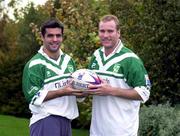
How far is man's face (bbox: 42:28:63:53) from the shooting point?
16.6ft

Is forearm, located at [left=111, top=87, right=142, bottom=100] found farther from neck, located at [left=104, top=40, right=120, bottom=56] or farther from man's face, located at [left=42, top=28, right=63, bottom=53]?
man's face, located at [left=42, top=28, right=63, bottom=53]

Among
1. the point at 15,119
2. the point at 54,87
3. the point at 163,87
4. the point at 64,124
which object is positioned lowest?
the point at 15,119

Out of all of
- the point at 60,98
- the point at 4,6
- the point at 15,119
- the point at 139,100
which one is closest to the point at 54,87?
the point at 60,98

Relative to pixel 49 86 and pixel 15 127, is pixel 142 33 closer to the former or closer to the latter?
pixel 49 86

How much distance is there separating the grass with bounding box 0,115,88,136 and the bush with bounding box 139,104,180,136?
250 inches

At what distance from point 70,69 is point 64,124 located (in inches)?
20.6

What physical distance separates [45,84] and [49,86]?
4 centimetres

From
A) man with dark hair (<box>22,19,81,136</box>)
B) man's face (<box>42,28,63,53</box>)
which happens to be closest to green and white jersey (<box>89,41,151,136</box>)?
man with dark hair (<box>22,19,81,136</box>)

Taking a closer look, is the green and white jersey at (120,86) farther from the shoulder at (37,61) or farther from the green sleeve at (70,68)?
the shoulder at (37,61)

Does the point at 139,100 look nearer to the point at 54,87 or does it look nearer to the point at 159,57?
the point at 54,87

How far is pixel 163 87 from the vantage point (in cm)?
1043

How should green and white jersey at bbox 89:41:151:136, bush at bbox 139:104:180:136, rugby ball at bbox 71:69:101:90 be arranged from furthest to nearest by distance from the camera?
bush at bbox 139:104:180:136 → green and white jersey at bbox 89:41:151:136 → rugby ball at bbox 71:69:101:90

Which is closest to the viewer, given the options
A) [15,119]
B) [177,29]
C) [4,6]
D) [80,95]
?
[80,95]

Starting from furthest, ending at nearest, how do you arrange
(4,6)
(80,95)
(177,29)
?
(4,6), (177,29), (80,95)
